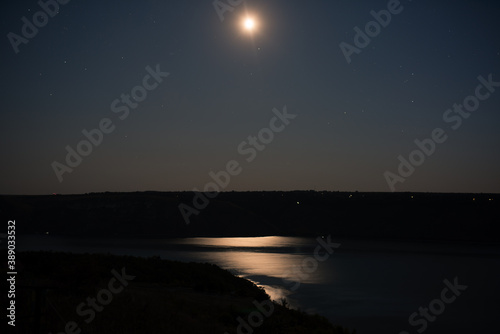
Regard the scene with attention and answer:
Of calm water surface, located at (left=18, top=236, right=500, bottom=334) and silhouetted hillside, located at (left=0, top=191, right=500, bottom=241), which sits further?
silhouetted hillside, located at (left=0, top=191, right=500, bottom=241)

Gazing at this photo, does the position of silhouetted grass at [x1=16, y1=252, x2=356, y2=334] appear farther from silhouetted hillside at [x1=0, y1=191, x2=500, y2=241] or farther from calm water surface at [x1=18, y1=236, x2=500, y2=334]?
silhouetted hillside at [x1=0, y1=191, x2=500, y2=241]

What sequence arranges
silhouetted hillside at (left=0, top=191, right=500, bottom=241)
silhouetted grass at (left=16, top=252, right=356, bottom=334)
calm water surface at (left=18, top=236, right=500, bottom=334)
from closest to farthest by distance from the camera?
silhouetted grass at (left=16, top=252, right=356, bottom=334)
calm water surface at (left=18, top=236, right=500, bottom=334)
silhouetted hillside at (left=0, top=191, right=500, bottom=241)

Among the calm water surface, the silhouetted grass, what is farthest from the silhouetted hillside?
the silhouetted grass

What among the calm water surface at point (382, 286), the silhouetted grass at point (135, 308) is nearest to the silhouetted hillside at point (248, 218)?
the calm water surface at point (382, 286)

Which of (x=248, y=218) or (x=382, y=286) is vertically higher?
(x=248, y=218)

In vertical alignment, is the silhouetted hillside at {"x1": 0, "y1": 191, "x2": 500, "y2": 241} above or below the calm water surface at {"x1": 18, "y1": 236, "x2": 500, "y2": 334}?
above

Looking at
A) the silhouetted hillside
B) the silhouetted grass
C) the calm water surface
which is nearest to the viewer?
the silhouetted grass

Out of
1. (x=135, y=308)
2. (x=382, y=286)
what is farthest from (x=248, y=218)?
(x=135, y=308)

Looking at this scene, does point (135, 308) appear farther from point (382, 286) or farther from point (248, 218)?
point (248, 218)

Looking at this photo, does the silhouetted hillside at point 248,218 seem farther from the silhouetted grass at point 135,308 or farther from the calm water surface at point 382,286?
the silhouetted grass at point 135,308
